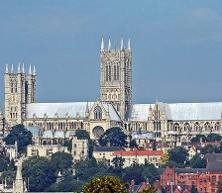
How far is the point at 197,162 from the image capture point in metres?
120

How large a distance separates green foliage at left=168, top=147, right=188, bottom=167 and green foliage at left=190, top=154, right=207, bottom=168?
2.72 ft

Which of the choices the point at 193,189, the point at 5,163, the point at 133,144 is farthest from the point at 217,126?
the point at 193,189

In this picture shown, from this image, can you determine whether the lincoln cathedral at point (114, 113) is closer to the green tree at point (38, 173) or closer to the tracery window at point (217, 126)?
the tracery window at point (217, 126)

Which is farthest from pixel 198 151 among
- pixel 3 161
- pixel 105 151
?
pixel 3 161

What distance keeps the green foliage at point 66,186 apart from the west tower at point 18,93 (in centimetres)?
2766

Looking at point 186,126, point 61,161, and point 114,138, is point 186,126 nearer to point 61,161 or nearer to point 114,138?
point 114,138

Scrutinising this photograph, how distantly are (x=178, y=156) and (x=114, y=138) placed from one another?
6326 millimetres

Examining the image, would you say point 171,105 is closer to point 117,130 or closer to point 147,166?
point 117,130

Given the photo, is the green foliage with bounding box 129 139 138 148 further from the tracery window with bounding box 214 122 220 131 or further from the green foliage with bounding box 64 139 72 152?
the tracery window with bounding box 214 122 220 131

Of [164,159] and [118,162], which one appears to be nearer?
[118,162]

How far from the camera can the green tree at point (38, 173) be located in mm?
110062

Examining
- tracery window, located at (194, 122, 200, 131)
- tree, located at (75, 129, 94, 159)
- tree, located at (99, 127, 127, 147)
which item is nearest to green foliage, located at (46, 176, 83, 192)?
tree, located at (75, 129, 94, 159)

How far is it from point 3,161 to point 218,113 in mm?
19811

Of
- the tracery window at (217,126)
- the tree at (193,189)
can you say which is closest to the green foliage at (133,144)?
the tracery window at (217,126)
